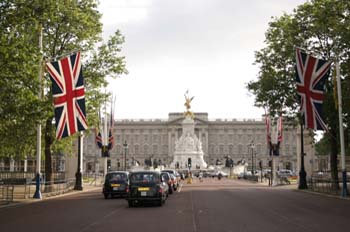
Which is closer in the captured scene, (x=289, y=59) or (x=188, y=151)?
(x=289, y=59)

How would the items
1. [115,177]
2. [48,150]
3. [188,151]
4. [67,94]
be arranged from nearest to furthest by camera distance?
[67,94]
[115,177]
[48,150]
[188,151]

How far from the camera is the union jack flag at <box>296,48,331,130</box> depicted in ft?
103

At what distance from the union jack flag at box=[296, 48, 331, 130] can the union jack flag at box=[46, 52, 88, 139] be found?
13.9 m

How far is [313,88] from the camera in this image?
31.6m

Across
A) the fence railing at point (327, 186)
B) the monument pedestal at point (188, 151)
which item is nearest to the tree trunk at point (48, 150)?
the fence railing at point (327, 186)

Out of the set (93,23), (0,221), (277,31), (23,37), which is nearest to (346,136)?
(277,31)

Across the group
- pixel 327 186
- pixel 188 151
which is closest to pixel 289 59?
pixel 327 186

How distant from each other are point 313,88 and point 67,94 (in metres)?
15.2

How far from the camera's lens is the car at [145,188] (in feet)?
85.9

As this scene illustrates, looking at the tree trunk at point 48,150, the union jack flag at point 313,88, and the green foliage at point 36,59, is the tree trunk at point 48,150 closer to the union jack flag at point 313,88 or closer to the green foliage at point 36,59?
the green foliage at point 36,59

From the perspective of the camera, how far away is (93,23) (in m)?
40.2

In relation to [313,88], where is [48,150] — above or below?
below

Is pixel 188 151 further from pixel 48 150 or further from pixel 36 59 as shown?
pixel 36 59

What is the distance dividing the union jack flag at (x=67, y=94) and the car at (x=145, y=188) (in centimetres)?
591
